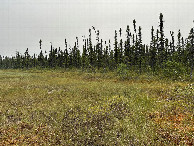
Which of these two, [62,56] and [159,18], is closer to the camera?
[159,18]

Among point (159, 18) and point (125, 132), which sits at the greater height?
point (159, 18)

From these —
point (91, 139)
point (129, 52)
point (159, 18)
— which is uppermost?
point (159, 18)

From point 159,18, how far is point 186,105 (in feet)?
124

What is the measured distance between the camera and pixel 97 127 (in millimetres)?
6887

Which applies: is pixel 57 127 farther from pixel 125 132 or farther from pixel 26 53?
pixel 26 53

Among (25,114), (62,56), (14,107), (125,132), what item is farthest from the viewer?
(62,56)

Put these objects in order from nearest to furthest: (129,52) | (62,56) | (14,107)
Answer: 1. (14,107)
2. (129,52)
3. (62,56)

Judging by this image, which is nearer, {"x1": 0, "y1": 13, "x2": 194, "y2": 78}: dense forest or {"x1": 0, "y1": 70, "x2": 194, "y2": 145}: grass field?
{"x1": 0, "y1": 70, "x2": 194, "y2": 145}: grass field

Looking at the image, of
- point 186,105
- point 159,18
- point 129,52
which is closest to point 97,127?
point 186,105

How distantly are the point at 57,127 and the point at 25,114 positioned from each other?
3250mm

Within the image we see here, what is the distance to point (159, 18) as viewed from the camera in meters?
40.7

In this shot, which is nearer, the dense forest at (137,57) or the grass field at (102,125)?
the grass field at (102,125)

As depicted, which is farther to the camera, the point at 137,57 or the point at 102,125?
the point at 137,57

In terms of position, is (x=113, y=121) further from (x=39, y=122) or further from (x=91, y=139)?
(x=39, y=122)
